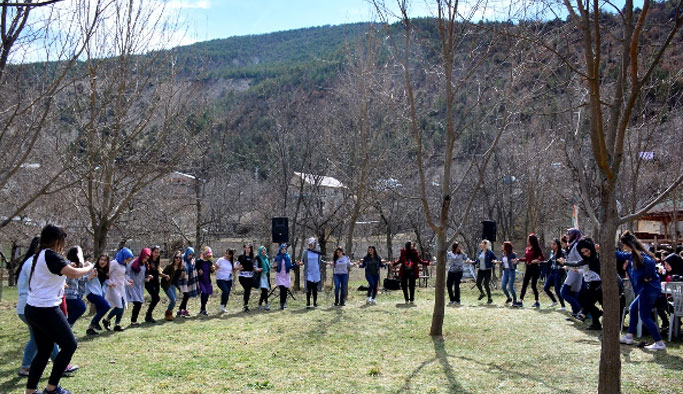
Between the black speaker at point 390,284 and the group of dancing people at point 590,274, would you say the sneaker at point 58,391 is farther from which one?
the black speaker at point 390,284

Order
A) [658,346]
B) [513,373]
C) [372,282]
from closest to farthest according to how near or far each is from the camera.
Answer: [513,373]
[658,346]
[372,282]

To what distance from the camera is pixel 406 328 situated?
406 inches

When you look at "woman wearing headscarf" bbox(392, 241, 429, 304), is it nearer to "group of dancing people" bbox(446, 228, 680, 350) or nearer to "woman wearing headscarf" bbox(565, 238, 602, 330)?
"group of dancing people" bbox(446, 228, 680, 350)

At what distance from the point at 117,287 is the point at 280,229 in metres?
7.93

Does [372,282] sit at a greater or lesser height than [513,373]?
greater

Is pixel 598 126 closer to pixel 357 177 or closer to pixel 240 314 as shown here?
pixel 240 314

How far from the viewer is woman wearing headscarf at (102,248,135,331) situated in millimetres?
10602

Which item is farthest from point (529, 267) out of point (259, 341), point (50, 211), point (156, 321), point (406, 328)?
point (50, 211)

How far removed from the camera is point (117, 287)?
1070cm

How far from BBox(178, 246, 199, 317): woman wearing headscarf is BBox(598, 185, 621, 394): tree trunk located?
9.52 m

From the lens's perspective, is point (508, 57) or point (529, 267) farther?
point (529, 267)

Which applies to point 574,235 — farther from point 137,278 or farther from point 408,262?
point 137,278

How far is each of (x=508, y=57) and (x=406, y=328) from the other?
4.90m

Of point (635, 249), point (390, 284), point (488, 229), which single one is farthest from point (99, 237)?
point (488, 229)
